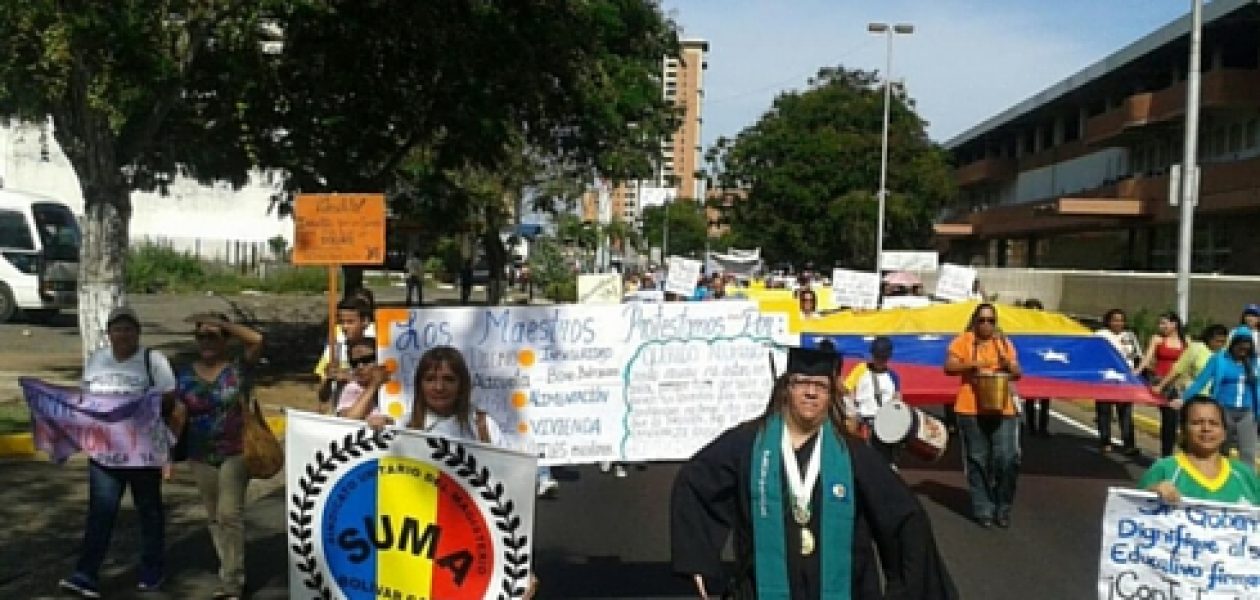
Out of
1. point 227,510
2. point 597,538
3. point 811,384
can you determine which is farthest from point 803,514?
point 597,538

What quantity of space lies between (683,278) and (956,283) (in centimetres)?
458

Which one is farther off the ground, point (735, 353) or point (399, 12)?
point (399, 12)

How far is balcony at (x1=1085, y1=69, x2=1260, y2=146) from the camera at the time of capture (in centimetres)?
4059

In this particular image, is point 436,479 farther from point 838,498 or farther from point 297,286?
point 297,286

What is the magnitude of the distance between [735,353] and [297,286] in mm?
42222

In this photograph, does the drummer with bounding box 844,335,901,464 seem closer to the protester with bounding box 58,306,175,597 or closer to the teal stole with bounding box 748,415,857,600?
the protester with bounding box 58,306,175,597

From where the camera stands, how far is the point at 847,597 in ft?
14.7

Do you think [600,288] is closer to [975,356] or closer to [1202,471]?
[975,356]

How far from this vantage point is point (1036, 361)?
1439 centimetres

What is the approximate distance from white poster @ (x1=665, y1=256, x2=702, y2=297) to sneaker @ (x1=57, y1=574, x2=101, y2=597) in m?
16.8

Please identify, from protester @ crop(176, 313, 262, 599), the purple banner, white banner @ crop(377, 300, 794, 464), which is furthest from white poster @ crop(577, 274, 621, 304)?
the purple banner

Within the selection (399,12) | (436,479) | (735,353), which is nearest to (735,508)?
(436,479)

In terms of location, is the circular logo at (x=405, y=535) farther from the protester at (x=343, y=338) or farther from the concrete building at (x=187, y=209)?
the concrete building at (x=187, y=209)

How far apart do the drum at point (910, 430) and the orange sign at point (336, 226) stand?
4967 mm
